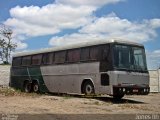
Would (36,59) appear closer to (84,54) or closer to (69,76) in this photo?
(69,76)

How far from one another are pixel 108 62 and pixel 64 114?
626 centimetres

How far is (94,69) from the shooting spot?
1975cm

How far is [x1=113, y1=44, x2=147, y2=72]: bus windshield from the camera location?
61.1ft

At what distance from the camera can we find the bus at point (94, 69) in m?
18.6

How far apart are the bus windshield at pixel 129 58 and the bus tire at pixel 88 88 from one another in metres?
2.33

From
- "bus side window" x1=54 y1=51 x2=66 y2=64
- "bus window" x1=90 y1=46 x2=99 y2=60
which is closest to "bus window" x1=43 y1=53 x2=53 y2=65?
"bus side window" x1=54 y1=51 x2=66 y2=64

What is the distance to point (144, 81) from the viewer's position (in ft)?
64.2

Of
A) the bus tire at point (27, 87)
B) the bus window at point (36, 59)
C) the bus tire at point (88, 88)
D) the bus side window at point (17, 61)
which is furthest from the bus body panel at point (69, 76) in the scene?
the bus side window at point (17, 61)

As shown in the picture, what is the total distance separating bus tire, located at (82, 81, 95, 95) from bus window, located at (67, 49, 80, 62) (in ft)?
5.05

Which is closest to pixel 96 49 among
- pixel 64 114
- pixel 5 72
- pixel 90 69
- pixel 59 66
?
pixel 90 69

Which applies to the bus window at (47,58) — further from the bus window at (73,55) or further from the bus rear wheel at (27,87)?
the bus rear wheel at (27,87)

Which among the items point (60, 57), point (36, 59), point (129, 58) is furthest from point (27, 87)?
point (129, 58)

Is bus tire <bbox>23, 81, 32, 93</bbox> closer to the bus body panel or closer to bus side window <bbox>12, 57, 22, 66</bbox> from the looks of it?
bus side window <bbox>12, 57, 22, 66</bbox>

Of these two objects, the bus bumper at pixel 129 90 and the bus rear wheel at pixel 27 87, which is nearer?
the bus bumper at pixel 129 90
